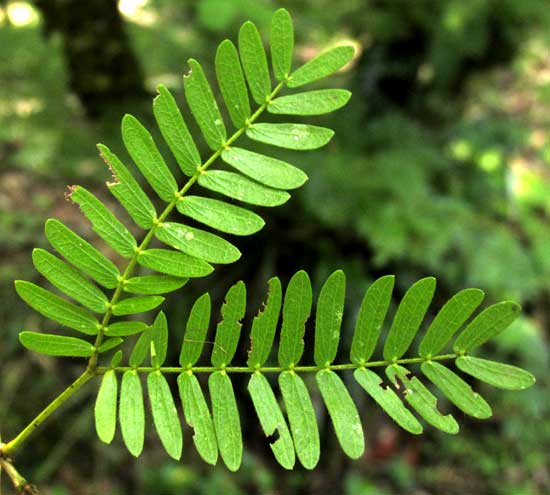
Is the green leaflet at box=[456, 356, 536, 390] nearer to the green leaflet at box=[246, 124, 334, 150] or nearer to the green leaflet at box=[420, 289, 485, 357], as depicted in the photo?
the green leaflet at box=[420, 289, 485, 357]

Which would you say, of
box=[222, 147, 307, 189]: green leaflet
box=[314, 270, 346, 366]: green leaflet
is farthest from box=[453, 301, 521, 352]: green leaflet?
box=[222, 147, 307, 189]: green leaflet

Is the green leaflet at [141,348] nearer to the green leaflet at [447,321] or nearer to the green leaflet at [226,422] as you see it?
the green leaflet at [226,422]

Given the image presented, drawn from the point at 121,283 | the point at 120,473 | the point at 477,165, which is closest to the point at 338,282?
the point at 121,283

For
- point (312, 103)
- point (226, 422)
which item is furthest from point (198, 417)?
point (312, 103)

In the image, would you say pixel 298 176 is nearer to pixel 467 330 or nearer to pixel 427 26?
pixel 467 330

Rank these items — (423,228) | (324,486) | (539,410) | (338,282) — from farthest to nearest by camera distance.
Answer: (539,410) → (324,486) → (423,228) → (338,282)

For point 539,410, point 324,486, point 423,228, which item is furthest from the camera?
point 539,410
